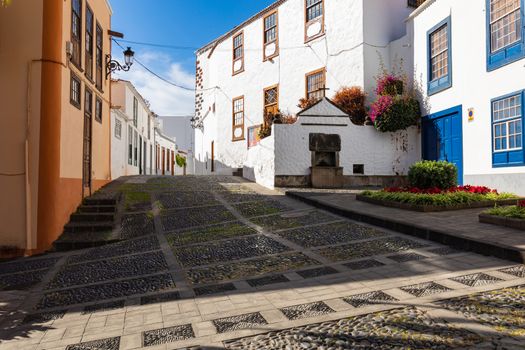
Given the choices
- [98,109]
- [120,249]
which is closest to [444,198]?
[120,249]

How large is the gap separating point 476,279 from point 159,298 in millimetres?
3490

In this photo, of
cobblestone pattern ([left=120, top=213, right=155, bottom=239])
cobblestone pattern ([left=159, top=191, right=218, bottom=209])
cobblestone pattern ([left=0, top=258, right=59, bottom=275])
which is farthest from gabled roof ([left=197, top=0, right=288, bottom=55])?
cobblestone pattern ([left=0, top=258, right=59, bottom=275])

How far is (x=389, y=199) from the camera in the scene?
29.7ft

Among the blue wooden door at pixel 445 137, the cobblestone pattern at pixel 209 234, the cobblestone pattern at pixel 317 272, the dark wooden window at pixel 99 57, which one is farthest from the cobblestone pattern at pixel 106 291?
the blue wooden door at pixel 445 137

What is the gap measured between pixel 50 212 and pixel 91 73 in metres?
4.74

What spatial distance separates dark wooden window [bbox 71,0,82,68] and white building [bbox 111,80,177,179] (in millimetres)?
4631

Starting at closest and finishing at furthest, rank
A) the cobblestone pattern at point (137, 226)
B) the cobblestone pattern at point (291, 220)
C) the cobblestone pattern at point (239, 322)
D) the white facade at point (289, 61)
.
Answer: the cobblestone pattern at point (239, 322)
the cobblestone pattern at point (291, 220)
the cobblestone pattern at point (137, 226)
the white facade at point (289, 61)

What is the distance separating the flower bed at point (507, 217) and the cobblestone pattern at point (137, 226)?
6426 millimetres

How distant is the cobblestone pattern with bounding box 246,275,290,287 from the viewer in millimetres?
4359

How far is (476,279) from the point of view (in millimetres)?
4055

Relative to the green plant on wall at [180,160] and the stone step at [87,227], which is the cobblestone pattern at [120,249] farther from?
the green plant on wall at [180,160]

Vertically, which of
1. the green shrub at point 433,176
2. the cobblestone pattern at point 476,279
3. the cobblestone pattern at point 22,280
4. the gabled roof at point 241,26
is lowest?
the cobblestone pattern at point 22,280

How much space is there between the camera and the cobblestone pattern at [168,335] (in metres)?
3.04

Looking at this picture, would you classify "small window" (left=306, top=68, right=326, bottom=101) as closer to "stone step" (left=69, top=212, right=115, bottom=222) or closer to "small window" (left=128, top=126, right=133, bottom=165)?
"small window" (left=128, top=126, right=133, bottom=165)
